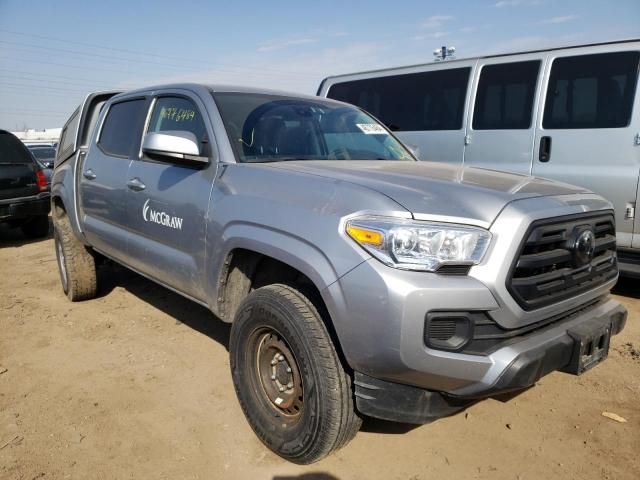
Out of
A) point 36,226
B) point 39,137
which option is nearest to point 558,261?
point 36,226

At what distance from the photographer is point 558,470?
7.77ft

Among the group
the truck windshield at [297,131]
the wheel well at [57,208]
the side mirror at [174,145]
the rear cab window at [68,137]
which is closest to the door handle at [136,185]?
the side mirror at [174,145]

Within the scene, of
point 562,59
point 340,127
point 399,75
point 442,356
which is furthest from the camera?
point 399,75

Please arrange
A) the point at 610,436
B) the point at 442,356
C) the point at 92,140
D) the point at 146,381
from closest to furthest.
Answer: the point at 442,356, the point at 610,436, the point at 146,381, the point at 92,140

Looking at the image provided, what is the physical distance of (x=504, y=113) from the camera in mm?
5277

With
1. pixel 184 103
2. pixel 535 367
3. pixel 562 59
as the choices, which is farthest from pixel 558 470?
pixel 562 59

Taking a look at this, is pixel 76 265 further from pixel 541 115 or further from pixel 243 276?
pixel 541 115

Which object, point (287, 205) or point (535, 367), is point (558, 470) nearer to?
point (535, 367)

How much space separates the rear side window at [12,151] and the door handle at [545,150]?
7483mm

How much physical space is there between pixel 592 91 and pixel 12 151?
8.01 meters

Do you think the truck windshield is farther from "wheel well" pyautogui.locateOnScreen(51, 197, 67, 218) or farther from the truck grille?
"wheel well" pyautogui.locateOnScreen(51, 197, 67, 218)

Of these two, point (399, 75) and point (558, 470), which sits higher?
point (399, 75)

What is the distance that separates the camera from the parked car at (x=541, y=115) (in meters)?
4.48

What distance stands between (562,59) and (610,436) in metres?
3.62
